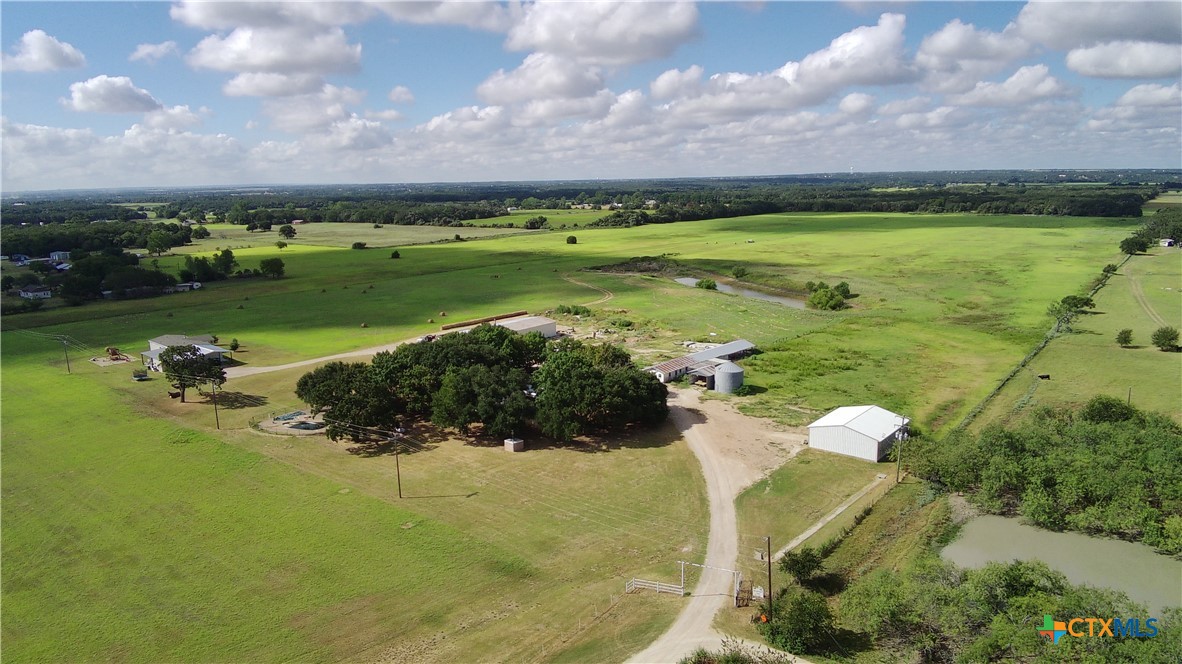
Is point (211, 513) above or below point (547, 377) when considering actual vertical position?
below

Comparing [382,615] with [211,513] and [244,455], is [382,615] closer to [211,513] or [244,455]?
[211,513]

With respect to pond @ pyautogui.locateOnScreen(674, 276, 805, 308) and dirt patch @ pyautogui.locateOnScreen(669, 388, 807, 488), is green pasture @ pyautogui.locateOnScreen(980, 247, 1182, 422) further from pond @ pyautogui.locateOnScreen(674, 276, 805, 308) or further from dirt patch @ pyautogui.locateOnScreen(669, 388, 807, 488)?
pond @ pyautogui.locateOnScreen(674, 276, 805, 308)

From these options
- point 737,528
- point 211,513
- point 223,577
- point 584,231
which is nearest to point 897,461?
point 737,528

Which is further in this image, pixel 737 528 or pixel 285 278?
pixel 285 278

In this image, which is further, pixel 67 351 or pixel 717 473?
pixel 67 351

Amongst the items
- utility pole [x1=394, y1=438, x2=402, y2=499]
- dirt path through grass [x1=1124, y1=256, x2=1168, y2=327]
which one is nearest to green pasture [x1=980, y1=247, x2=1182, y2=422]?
dirt path through grass [x1=1124, y1=256, x2=1168, y2=327]

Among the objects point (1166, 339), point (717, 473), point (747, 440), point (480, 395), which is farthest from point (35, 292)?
point (1166, 339)

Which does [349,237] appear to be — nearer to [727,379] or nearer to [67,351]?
[67,351]
